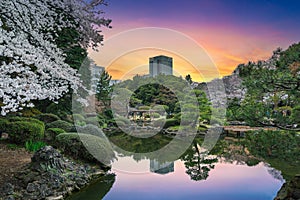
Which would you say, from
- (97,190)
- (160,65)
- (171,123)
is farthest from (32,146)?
(160,65)

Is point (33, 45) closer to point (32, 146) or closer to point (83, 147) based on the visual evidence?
point (83, 147)

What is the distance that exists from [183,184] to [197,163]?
1634mm

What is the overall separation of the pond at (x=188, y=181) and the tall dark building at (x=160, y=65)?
7739 millimetres

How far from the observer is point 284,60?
2.44 m

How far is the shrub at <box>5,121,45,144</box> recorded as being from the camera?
16.9 feet

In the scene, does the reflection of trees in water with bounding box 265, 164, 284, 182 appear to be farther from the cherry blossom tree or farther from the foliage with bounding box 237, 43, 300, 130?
the cherry blossom tree

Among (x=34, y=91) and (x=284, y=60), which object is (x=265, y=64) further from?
(x=34, y=91)

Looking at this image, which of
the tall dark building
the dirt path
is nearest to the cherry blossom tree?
the dirt path

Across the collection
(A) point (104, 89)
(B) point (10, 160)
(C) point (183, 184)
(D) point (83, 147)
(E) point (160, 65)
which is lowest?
(C) point (183, 184)

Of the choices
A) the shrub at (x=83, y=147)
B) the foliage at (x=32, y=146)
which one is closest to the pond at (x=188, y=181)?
the shrub at (x=83, y=147)

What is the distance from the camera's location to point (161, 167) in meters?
5.43

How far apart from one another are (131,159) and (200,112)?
601cm

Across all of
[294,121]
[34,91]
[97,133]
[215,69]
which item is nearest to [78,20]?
[34,91]

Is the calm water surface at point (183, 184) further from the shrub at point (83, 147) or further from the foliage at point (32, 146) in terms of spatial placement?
the foliage at point (32, 146)
